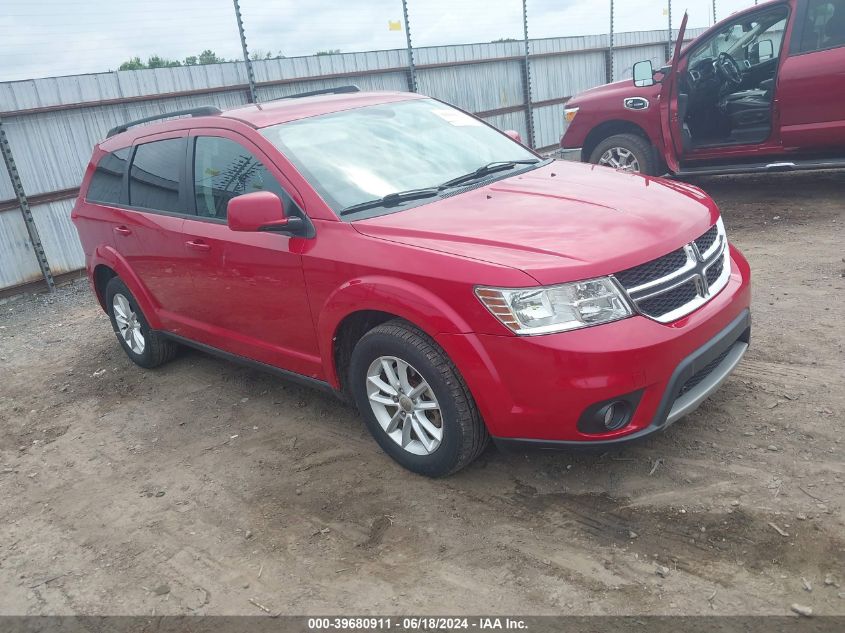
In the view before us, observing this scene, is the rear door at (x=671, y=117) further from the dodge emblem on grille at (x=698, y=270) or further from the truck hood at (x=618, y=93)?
the dodge emblem on grille at (x=698, y=270)

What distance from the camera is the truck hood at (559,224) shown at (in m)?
2.94

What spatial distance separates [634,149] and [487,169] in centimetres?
503

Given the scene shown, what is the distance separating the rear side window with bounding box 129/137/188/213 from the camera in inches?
179

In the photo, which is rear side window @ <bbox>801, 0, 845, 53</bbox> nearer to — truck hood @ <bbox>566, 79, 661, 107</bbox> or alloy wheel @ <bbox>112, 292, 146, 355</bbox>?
truck hood @ <bbox>566, 79, 661, 107</bbox>

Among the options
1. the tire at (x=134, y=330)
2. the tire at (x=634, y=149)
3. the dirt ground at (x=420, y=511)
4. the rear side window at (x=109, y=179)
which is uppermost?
the rear side window at (x=109, y=179)

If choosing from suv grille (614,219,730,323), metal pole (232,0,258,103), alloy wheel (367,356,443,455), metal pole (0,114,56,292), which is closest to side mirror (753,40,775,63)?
suv grille (614,219,730,323)

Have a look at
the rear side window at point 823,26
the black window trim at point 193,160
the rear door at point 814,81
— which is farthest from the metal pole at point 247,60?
the rear side window at point 823,26

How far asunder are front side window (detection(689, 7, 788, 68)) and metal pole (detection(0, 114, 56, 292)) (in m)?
7.75

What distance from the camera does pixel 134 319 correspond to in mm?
5523

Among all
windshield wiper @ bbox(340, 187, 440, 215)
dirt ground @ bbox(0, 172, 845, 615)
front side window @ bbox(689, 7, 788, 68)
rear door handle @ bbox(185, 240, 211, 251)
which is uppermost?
front side window @ bbox(689, 7, 788, 68)

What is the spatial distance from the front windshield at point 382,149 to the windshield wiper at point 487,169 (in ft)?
0.13

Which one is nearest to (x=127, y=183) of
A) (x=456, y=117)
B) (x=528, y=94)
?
(x=456, y=117)

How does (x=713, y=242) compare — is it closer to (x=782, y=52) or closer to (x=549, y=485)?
(x=549, y=485)

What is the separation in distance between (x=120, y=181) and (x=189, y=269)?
1240mm
